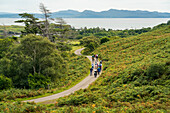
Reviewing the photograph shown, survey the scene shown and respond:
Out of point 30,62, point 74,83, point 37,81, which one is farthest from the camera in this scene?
point 74,83

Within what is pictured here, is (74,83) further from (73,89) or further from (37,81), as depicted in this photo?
(37,81)

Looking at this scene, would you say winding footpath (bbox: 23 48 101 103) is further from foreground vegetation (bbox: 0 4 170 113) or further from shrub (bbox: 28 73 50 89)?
shrub (bbox: 28 73 50 89)

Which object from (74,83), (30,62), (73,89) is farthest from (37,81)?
(74,83)

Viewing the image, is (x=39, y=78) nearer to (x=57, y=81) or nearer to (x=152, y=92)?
(x=57, y=81)

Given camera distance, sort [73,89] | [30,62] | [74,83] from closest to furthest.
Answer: [73,89] → [30,62] → [74,83]

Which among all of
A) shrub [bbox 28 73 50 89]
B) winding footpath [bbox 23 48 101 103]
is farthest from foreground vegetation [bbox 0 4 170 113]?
winding footpath [bbox 23 48 101 103]

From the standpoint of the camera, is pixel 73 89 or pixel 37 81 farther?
pixel 37 81

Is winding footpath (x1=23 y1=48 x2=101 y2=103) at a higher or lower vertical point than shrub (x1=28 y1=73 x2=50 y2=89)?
lower

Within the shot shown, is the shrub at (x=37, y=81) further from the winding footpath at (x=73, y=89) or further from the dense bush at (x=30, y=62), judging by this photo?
the winding footpath at (x=73, y=89)

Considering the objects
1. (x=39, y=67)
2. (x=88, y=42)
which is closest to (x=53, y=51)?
(x=39, y=67)

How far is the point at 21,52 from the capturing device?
2314 cm

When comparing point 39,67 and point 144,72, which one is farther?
point 39,67

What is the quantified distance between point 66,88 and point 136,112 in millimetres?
12716

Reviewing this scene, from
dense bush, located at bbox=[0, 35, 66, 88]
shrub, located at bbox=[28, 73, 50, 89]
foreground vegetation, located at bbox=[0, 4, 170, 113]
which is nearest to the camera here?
foreground vegetation, located at bbox=[0, 4, 170, 113]
